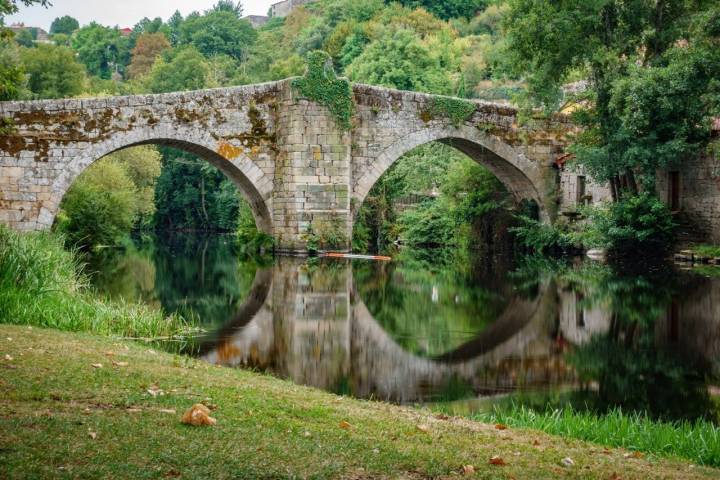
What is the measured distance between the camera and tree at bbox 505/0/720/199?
1728cm

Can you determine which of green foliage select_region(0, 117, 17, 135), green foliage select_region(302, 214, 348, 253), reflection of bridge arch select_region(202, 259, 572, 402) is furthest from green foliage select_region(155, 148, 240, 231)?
reflection of bridge arch select_region(202, 259, 572, 402)

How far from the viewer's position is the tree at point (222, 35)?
6250 centimetres

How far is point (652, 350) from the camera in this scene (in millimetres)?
8852

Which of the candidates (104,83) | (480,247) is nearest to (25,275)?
(480,247)

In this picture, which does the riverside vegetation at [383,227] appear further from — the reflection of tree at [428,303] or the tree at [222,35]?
the tree at [222,35]

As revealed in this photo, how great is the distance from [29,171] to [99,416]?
14.7 metres

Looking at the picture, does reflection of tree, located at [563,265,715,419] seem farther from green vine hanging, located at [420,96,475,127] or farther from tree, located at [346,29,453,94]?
tree, located at [346,29,453,94]

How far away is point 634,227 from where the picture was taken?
62.1 feet

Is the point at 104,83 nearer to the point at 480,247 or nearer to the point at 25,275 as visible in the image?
the point at 480,247

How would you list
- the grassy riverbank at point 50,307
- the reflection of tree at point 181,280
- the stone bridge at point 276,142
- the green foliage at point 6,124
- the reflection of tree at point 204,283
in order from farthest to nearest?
the stone bridge at point 276,142 → the reflection of tree at point 181,280 → the reflection of tree at point 204,283 → the green foliage at point 6,124 → the grassy riverbank at point 50,307

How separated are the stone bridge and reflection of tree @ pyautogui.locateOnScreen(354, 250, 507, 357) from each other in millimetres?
2677

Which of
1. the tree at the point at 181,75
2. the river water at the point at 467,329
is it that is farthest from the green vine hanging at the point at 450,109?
the tree at the point at 181,75

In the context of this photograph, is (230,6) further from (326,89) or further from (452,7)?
(326,89)

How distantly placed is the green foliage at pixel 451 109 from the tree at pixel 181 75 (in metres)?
24.9
